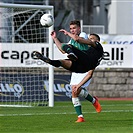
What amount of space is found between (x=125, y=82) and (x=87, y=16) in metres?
16.4

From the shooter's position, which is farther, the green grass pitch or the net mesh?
the net mesh

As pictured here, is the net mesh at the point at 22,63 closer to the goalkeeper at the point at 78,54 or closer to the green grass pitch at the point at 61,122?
the green grass pitch at the point at 61,122

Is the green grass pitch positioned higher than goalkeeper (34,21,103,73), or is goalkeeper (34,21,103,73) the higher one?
goalkeeper (34,21,103,73)

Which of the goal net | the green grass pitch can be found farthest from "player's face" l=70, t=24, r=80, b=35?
the goal net

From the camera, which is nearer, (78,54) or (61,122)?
(78,54)

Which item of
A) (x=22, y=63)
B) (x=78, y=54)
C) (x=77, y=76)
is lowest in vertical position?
(x=22, y=63)

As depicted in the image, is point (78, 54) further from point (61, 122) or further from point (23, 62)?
point (23, 62)

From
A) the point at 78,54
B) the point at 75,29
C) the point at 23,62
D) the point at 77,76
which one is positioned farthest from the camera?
the point at 23,62

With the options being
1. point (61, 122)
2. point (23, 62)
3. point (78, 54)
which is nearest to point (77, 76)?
point (61, 122)

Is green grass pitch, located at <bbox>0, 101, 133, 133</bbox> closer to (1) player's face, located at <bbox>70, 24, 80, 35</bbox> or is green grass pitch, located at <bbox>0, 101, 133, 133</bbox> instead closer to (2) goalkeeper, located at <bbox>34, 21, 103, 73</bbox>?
(2) goalkeeper, located at <bbox>34, 21, 103, 73</bbox>

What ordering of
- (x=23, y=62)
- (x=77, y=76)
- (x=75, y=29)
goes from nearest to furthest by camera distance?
(x=75, y=29) → (x=77, y=76) → (x=23, y=62)

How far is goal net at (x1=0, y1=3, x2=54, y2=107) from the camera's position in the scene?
73.9 ft

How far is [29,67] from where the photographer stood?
958 inches

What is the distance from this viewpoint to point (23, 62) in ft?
79.7
